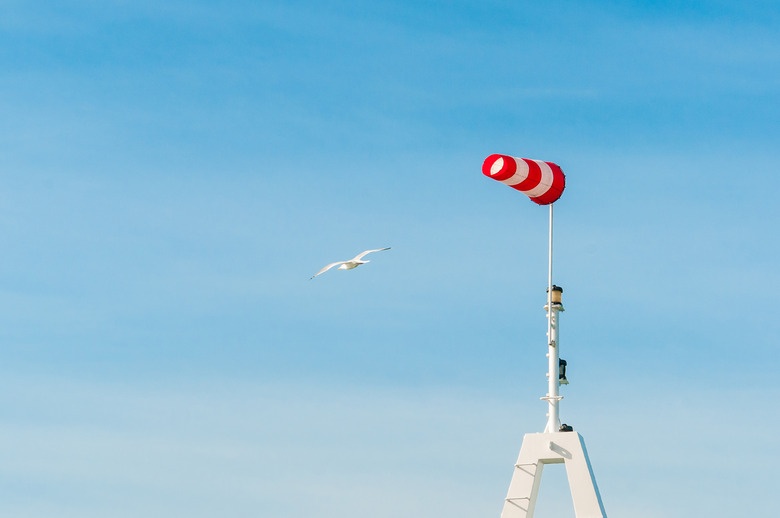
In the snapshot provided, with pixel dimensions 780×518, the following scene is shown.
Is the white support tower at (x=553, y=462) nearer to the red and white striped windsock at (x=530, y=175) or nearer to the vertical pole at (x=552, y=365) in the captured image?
the vertical pole at (x=552, y=365)

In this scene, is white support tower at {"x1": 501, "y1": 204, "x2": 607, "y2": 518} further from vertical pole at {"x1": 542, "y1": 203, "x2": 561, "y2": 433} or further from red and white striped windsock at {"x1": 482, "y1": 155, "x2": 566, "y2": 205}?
red and white striped windsock at {"x1": 482, "y1": 155, "x2": 566, "y2": 205}

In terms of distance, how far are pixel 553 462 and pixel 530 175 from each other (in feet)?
23.9

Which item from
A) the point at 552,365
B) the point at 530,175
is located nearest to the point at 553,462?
the point at 552,365

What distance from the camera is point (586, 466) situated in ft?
100.0

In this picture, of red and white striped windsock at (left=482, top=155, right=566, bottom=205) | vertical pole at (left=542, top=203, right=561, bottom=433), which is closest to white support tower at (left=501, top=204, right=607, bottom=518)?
vertical pole at (left=542, top=203, right=561, bottom=433)

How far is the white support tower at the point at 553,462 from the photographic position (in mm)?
30016

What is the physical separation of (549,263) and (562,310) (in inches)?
50.3

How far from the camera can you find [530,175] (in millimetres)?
31469

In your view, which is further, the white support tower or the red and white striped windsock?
the red and white striped windsock

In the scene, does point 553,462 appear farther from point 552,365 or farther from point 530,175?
point 530,175

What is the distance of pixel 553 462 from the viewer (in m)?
31.0

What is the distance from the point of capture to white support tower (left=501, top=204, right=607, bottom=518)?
3002 cm

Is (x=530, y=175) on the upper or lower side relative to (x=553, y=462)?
upper

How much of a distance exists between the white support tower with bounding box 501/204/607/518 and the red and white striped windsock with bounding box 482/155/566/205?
387 centimetres
